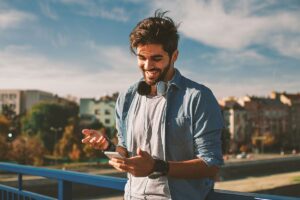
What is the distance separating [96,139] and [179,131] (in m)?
0.50

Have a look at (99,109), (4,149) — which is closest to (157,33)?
(4,149)

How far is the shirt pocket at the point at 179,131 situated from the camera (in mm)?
2232

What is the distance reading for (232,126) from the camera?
318 feet

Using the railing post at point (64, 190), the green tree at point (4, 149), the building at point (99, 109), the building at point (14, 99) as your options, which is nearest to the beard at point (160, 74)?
the railing post at point (64, 190)

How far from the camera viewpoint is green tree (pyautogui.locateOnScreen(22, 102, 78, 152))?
6525 cm

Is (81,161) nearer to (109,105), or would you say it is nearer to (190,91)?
(109,105)

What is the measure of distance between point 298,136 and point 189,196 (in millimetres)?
110930

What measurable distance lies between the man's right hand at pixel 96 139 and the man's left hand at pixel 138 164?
421 millimetres

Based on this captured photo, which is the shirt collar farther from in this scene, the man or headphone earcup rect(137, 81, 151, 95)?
headphone earcup rect(137, 81, 151, 95)

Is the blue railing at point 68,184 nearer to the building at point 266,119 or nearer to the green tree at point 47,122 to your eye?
the green tree at point 47,122

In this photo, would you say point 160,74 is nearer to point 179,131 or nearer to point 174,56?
point 174,56

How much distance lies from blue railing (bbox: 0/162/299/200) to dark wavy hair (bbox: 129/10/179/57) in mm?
816

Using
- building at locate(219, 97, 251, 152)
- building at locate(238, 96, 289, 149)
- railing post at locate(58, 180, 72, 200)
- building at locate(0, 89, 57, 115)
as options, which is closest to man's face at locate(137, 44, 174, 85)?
railing post at locate(58, 180, 72, 200)

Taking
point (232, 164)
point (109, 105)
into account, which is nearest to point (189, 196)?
point (232, 164)
